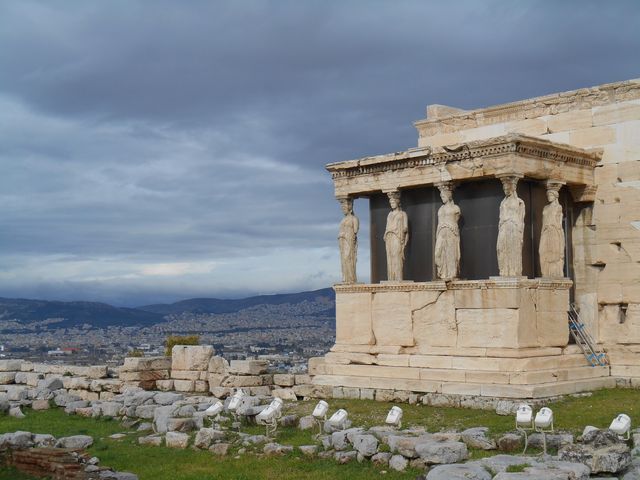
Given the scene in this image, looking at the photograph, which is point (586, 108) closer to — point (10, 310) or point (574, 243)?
point (574, 243)

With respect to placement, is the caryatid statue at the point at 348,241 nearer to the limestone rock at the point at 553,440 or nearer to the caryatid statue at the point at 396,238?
the caryatid statue at the point at 396,238

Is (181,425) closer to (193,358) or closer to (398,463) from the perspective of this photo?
(398,463)

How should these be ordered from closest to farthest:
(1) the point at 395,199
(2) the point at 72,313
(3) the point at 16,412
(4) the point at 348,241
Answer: (3) the point at 16,412 < (1) the point at 395,199 < (4) the point at 348,241 < (2) the point at 72,313

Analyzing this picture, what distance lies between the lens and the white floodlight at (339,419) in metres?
14.6

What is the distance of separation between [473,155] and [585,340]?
4.51 meters

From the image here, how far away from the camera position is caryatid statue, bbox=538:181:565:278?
762 inches

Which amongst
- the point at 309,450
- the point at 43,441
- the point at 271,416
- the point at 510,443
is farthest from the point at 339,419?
the point at 43,441

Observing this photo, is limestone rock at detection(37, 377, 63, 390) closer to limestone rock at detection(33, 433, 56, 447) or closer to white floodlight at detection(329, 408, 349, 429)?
limestone rock at detection(33, 433, 56, 447)

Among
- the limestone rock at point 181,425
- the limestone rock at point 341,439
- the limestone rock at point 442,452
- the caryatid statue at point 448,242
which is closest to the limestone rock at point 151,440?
the limestone rock at point 181,425

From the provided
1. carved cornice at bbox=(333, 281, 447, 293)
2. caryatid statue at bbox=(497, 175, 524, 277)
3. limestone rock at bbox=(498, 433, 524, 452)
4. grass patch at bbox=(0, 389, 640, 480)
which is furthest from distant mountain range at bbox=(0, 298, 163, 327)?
limestone rock at bbox=(498, 433, 524, 452)

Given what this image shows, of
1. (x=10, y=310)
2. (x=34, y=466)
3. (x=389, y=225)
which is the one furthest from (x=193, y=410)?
(x=10, y=310)

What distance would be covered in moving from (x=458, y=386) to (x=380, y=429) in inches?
167

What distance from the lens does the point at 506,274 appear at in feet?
60.8

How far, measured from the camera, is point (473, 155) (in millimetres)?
19172
